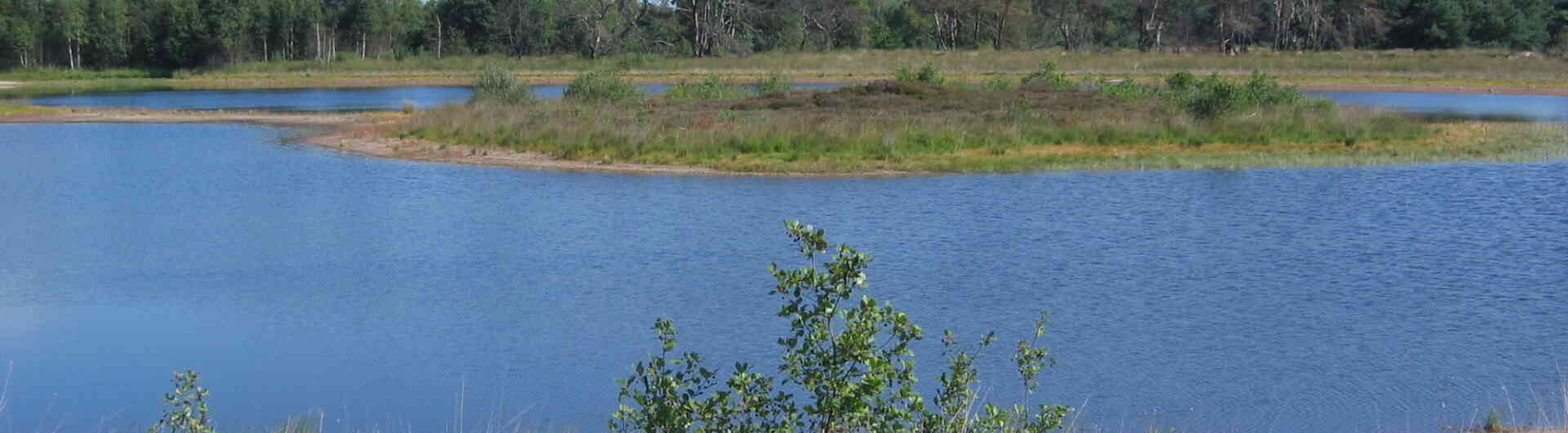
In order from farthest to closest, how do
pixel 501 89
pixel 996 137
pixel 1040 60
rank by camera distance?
1. pixel 1040 60
2. pixel 501 89
3. pixel 996 137

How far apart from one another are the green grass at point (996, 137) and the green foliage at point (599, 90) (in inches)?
157

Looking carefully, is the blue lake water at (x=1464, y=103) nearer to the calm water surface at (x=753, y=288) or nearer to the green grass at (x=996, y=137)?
the green grass at (x=996, y=137)

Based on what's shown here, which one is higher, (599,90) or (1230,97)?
(1230,97)

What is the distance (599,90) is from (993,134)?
13399 millimetres

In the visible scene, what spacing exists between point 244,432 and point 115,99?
52553mm

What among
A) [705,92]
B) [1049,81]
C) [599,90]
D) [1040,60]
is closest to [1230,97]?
[1049,81]

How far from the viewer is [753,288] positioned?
15633 millimetres

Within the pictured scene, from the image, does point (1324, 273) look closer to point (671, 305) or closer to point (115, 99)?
point (671, 305)

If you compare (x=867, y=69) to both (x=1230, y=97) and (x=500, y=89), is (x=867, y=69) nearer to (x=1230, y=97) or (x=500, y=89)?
(x=500, y=89)

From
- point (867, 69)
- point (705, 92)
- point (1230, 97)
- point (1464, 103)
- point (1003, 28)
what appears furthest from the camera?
point (1003, 28)

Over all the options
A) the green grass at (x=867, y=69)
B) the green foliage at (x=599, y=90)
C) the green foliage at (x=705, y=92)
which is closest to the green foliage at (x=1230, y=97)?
the green foliage at (x=705, y=92)

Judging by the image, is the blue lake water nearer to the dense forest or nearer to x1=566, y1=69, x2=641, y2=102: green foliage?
x1=566, y1=69, x2=641, y2=102: green foliage

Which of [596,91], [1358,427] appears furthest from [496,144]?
[1358,427]

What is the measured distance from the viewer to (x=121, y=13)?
81.8 m
